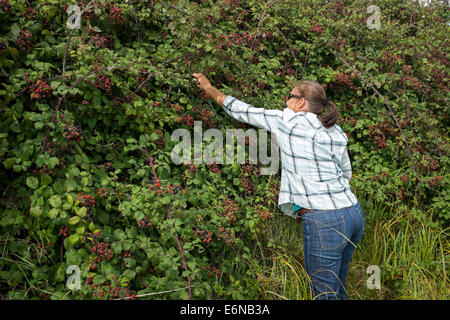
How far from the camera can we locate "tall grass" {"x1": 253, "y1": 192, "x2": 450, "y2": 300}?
281 centimetres

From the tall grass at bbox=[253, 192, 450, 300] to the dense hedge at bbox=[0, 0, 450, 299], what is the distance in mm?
198

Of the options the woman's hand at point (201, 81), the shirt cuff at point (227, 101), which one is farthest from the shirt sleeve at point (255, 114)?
the woman's hand at point (201, 81)

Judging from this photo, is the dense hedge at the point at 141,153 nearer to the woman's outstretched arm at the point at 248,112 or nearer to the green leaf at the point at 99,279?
the green leaf at the point at 99,279

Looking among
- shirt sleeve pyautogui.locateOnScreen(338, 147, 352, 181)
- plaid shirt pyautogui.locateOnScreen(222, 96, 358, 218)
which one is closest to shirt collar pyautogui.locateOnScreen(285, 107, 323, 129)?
plaid shirt pyautogui.locateOnScreen(222, 96, 358, 218)

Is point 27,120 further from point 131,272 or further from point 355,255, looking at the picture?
point 355,255

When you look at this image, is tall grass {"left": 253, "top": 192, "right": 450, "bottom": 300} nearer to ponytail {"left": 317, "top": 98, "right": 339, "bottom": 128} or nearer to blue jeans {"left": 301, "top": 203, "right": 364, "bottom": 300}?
blue jeans {"left": 301, "top": 203, "right": 364, "bottom": 300}

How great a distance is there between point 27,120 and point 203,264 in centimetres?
166

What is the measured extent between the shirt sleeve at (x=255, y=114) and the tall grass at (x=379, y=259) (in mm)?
1049

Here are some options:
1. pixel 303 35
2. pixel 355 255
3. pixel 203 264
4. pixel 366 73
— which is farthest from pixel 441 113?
pixel 203 264

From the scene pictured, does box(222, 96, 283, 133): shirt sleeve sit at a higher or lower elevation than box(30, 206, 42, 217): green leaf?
higher

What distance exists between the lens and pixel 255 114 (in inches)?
101

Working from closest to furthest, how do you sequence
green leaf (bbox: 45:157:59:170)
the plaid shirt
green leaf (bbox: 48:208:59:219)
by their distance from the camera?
green leaf (bbox: 48:208:59:219) → green leaf (bbox: 45:157:59:170) → the plaid shirt

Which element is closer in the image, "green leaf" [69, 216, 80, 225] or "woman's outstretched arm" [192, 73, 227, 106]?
"green leaf" [69, 216, 80, 225]

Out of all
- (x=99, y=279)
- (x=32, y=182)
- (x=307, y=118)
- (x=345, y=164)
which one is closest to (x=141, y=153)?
(x=32, y=182)
